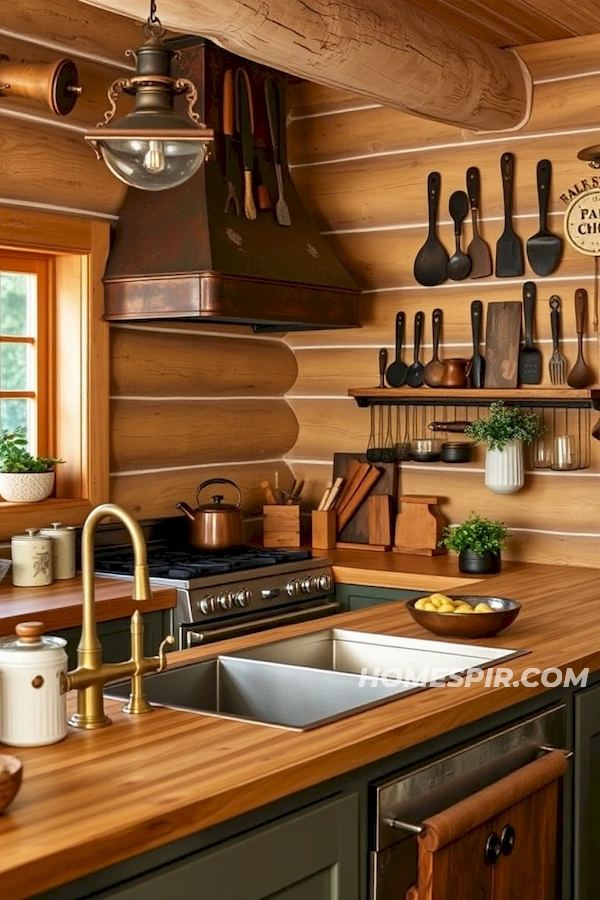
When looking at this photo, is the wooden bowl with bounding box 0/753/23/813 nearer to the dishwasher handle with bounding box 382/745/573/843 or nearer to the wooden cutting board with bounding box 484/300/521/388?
the dishwasher handle with bounding box 382/745/573/843

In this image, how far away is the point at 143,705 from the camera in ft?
7.76

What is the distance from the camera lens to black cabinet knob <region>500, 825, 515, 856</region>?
2568 mm

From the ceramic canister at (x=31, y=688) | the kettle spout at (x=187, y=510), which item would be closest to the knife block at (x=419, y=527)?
the kettle spout at (x=187, y=510)

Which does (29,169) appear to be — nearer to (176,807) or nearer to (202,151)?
(202,151)

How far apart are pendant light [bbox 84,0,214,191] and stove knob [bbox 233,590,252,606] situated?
1881 mm

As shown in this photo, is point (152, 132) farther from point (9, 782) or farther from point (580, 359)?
point (580, 359)

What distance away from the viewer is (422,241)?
5207 millimetres

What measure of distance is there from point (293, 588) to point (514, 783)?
2.09 meters

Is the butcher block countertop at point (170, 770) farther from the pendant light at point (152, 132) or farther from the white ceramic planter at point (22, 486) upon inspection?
the white ceramic planter at point (22, 486)

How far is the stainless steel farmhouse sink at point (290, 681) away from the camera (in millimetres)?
2756

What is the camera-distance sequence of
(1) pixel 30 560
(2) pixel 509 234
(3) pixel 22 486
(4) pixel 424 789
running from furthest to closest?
(2) pixel 509 234
(3) pixel 22 486
(1) pixel 30 560
(4) pixel 424 789

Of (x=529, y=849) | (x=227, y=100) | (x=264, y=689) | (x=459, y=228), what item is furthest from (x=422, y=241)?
(x=529, y=849)

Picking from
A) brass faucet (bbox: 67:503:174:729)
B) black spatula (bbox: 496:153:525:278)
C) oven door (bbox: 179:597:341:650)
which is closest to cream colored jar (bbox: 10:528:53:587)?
oven door (bbox: 179:597:341:650)

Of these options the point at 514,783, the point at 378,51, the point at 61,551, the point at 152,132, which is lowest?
the point at 514,783
